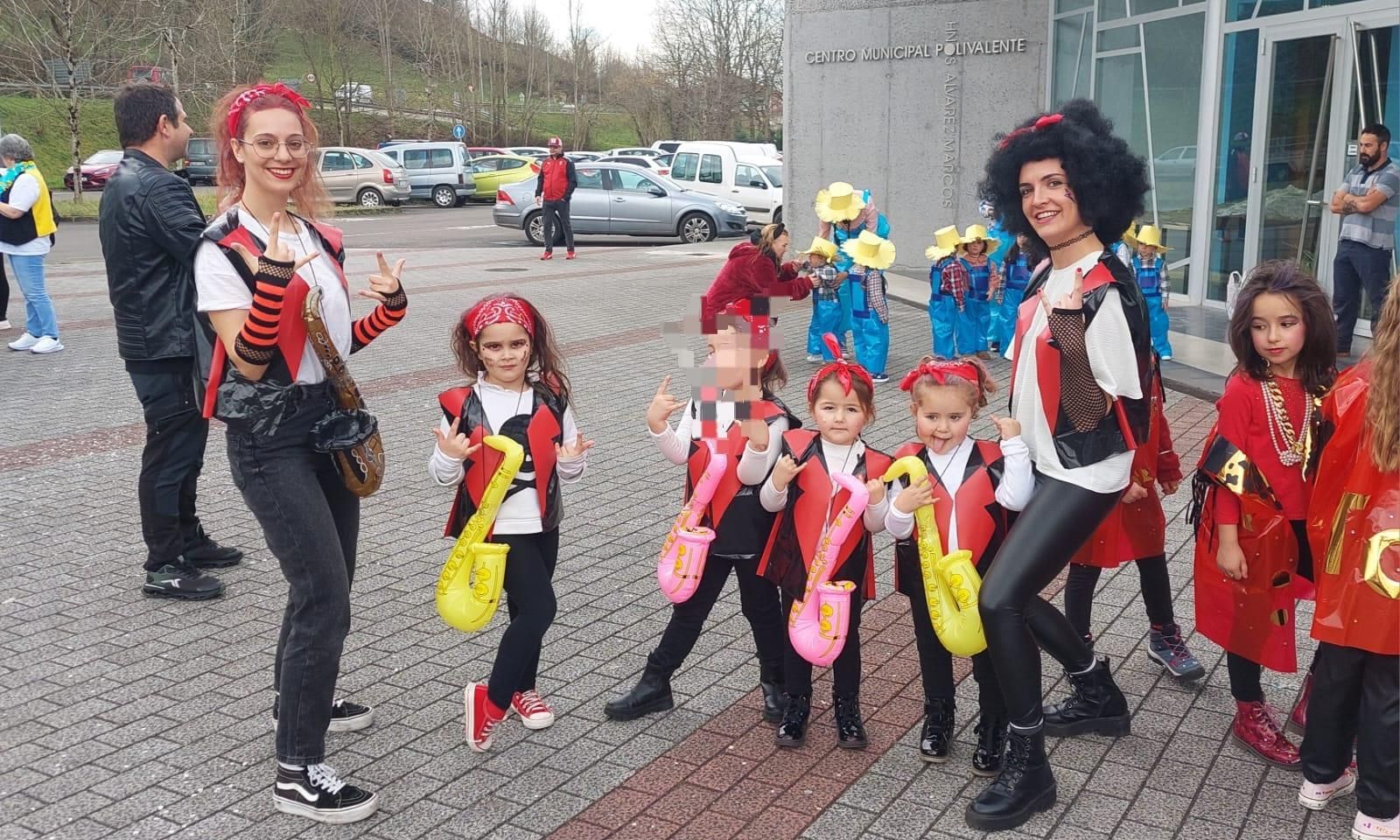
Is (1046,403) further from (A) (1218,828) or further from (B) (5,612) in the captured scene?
(B) (5,612)

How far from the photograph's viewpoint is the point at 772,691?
3957 mm

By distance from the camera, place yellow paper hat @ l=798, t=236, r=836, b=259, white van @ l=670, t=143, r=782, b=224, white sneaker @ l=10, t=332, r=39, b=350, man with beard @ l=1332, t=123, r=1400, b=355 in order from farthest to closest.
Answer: white van @ l=670, t=143, r=782, b=224
white sneaker @ l=10, t=332, r=39, b=350
yellow paper hat @ l=798, t=236, r=836, b=259
man with beard @ l=1332, t=123, r=1400, b=355

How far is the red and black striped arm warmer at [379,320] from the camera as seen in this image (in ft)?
11.6

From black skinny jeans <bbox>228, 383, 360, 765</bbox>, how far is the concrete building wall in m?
14.5

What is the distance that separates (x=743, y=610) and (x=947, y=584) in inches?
31.7

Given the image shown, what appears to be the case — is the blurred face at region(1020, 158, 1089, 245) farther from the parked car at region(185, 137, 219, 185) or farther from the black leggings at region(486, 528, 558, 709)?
the parked car at region(185, 137, 219, 185)

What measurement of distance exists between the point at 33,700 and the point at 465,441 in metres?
1.99

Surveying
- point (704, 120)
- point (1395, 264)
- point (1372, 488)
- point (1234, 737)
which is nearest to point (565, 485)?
point (1234, 737)

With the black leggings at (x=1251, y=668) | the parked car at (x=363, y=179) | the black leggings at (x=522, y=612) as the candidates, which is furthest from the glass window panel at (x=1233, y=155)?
the parked car at (x=363, y=179)

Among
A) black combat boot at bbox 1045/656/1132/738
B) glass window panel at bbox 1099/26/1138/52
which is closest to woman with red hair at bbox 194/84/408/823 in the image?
black combat boot at bbox 1045/656/1132/738

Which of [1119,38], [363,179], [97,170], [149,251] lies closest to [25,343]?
[149,251]

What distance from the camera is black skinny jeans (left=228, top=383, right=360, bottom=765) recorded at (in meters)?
3.20

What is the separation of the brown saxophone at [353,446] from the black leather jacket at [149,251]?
1965 mm

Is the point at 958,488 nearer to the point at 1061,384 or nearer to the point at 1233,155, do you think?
the point at 1061,384
